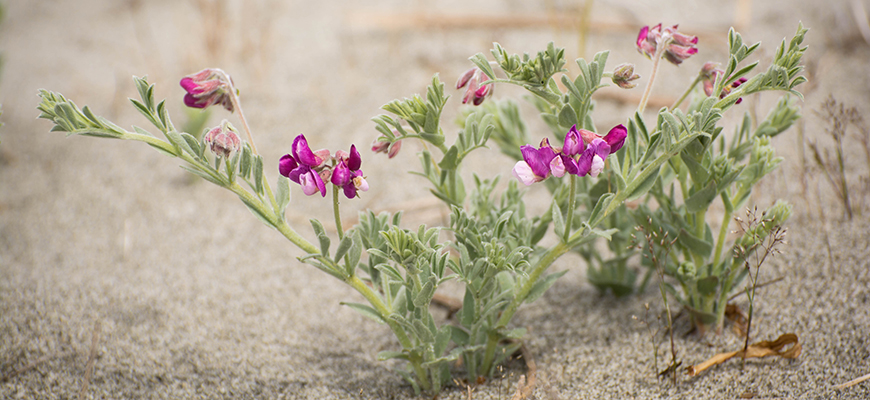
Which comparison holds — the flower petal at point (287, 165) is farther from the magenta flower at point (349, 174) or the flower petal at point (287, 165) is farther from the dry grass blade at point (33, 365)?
the dry grass blade at point (33, 365)

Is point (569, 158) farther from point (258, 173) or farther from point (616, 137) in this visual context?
point (258, 173)

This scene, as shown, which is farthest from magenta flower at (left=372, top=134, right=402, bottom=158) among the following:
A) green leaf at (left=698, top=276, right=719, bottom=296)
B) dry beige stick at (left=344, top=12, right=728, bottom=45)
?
dry beige stick at (left=344, top=12, right=728, bottom=45)

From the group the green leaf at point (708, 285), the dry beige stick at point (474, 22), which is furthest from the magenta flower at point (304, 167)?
the dry beige stick at point (474, 22)


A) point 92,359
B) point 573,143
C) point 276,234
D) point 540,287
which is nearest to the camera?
point 573,143

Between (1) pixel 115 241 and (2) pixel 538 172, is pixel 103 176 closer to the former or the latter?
(1) pixel 115 241

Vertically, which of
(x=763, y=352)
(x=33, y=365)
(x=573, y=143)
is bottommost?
(x=33, y=365)

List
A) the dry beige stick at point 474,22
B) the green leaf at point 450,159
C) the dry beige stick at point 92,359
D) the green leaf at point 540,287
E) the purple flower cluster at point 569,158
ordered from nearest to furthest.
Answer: the purple flower cluster at point 569,158, the green leaf at point 450,159, the green leaf at point 540,287, the dry beige stick at point 92,359, the dry beige stick at point 474,22

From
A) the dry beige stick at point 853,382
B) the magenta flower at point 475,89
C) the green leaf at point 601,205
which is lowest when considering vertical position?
the dry beige stick at point 853,382

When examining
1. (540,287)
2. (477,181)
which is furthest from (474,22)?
(540,287)
